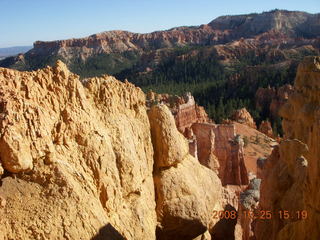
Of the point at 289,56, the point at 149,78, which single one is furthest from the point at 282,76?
the point at 149,78

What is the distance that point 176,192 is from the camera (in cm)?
977

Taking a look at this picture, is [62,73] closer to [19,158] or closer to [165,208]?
[19,158]

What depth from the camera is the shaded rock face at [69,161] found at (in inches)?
248

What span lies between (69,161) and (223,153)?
55.2 ft

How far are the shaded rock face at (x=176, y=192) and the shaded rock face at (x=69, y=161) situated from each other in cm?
43

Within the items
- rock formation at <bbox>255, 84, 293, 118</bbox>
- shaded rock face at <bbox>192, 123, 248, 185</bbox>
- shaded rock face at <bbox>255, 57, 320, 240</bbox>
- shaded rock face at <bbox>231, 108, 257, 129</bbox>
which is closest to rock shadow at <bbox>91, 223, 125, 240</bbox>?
shaded rock face at <bbox>255, 57, 320, 240</bbox>

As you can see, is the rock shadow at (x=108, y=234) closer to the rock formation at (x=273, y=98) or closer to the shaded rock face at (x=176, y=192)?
the shaded rock face at (x=176, y=192)

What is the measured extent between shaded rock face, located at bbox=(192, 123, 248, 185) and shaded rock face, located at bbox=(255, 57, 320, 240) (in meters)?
4.18

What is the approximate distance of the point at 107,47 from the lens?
477 feet

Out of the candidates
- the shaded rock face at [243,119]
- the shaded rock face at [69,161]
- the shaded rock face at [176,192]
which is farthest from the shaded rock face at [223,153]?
the shaded rock face at [243,119]

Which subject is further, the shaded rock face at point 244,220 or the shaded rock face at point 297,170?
the shaded rock face at point 244,220

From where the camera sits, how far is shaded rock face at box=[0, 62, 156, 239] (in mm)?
6301
